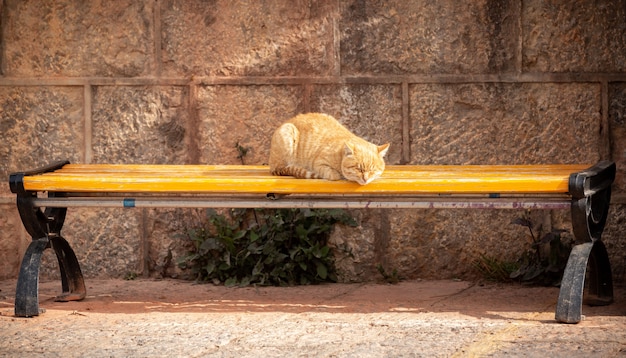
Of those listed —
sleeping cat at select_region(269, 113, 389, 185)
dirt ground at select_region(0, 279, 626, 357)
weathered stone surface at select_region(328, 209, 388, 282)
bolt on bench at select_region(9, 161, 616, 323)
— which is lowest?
dirt ground at select_region(0, 279, 626, 357)

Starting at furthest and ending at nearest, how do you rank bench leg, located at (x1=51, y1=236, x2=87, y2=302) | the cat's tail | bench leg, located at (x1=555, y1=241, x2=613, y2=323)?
bench leg, located at (x1=51, y1=236, x2=87, y2=302) < the cat's tail < bench leg, located at (x1=555, y1=241, x2=613, y2=323)

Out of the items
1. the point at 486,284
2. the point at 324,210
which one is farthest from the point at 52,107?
the point at 486,284

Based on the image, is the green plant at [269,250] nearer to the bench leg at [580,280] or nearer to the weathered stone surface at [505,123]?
the weathered stone surface at [505,123]

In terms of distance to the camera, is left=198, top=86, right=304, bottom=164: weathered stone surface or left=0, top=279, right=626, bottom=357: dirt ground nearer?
left=0, top=279, right=626, bottom=357: dirt ground

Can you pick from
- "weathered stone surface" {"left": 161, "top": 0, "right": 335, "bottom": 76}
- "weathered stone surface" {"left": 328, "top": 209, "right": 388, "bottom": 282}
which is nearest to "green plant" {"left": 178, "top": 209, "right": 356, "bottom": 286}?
"weathered stone surface" {"left": 328, "top": 209, "right": 388, "bottom": 282}

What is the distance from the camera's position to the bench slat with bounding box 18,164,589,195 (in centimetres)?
438

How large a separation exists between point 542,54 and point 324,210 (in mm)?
1672

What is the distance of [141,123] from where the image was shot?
19.1 feet

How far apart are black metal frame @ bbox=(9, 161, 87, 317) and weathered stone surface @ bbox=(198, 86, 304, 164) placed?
3.31ft

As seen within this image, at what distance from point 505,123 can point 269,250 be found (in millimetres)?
1677

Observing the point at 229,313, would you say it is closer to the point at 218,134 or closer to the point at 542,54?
the point at 218,134

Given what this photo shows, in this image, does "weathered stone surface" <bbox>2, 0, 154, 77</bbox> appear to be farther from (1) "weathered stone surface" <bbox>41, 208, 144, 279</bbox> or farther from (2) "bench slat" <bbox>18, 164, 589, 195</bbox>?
(2) "bench slat" <bbox>18, 164, 589, 195</bbox>

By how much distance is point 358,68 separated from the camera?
573cm

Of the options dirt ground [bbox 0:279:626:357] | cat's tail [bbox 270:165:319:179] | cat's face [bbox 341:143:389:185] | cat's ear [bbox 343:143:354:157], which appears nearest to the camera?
dirt ground [bbox 0:279:626:357]
